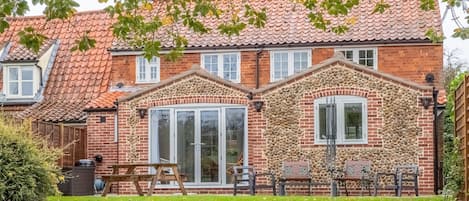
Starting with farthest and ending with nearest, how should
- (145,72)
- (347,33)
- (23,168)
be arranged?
(145,72), (347,33), (23,168)

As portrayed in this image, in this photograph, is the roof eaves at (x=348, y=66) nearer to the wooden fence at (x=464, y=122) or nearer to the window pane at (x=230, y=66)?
the window pane at (x=230, y=66)

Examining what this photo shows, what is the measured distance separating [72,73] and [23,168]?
660 inches

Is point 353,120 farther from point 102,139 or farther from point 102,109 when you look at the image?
point 102,139

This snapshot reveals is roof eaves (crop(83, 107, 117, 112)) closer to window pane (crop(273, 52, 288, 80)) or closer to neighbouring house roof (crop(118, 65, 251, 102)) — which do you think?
neighbouring house roof (crop(118, 65, 251, 102))

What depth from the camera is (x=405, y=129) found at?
2370 cm

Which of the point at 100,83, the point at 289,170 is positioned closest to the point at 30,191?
the point at 289,170

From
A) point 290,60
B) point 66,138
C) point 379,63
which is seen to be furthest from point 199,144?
point 379,63

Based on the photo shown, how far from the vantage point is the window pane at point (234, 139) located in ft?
82.7

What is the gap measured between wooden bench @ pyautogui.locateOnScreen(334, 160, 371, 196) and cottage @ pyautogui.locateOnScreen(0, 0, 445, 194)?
1.10ft

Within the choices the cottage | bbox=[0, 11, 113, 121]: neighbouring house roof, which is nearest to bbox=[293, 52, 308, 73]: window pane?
the cottage

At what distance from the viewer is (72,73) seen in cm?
3281

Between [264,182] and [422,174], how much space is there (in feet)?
13.9

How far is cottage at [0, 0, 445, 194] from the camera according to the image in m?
23.9

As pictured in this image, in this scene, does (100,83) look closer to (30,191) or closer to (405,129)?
(405,129)
